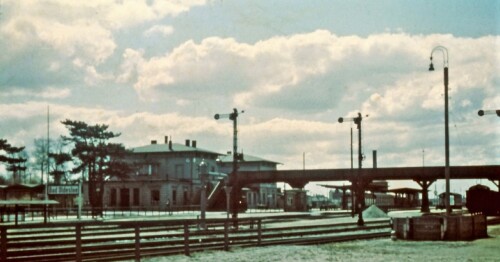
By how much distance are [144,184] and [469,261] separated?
264ft

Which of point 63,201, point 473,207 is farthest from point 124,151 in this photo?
point 473,207

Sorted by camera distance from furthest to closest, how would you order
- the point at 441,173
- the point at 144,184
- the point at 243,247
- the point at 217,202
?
the point at 144,184, the point at 217,202, the point at 441,173, the point at 243,247

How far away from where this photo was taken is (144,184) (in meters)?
96.6

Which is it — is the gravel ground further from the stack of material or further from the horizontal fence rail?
the stack of material

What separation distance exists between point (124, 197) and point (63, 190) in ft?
157

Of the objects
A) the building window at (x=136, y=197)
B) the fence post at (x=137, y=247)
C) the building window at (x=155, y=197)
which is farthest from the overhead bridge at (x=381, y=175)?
the fence post at (x=137, y=247)

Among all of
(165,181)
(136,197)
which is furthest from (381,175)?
(136,197)

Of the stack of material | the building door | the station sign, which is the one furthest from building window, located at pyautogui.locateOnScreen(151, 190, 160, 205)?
the station sign

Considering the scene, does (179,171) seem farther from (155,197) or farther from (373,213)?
(373,213)

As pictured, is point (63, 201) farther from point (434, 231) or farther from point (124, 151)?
point (434, 231)

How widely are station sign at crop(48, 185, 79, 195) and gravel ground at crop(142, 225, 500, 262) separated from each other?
2840cm

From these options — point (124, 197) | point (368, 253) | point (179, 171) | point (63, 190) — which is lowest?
point (368, 253)

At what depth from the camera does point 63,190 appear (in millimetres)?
50438

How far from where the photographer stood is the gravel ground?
64.4 ft
